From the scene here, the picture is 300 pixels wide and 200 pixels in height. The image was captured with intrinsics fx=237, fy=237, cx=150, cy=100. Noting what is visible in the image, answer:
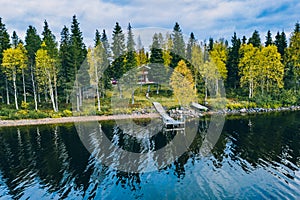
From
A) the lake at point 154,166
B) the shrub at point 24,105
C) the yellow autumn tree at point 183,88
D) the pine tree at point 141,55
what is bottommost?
the lake at point 154,166

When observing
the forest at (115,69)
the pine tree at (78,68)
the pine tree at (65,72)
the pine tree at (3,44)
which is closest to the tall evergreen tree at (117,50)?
the forest at (115,69)

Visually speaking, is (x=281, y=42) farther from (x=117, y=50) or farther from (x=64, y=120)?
(x=64, y=120)

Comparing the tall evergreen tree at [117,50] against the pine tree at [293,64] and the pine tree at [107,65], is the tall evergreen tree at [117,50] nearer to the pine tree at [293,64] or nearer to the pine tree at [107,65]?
the pine tree at [107,65]

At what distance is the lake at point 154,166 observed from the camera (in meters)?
15.0

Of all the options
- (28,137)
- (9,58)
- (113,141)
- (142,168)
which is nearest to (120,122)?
(113,141)

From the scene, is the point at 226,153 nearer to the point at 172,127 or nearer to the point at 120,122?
the point at 172,127

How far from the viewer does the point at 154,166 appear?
19.2 m

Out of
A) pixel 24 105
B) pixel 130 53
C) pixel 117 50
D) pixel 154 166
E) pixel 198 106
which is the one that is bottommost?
pixel 154 166

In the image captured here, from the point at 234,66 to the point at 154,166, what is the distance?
1731 inches

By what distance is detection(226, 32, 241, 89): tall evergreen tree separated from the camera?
56125 millimetres

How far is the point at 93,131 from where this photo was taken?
101 feet

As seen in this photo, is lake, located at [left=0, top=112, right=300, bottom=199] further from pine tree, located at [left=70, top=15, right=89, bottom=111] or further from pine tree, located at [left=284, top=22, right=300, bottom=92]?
pine tree, located at [left=284, top=22, right=300, bottom=92]

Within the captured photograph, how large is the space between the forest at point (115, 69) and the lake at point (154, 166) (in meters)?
15.5

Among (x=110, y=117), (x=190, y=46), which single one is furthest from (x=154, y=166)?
(x=190, y=46)
